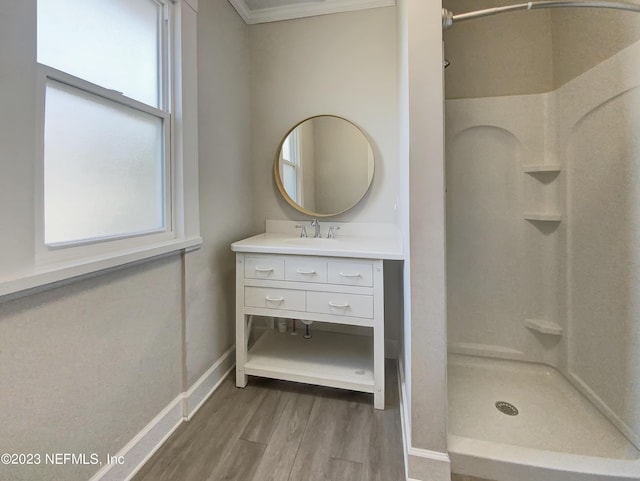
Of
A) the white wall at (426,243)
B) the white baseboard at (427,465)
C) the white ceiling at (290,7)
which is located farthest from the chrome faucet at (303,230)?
the white ceiling at (290,7)

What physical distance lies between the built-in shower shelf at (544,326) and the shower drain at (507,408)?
539 millimetres

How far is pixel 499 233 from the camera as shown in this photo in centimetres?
189

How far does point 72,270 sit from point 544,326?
2.44 meters

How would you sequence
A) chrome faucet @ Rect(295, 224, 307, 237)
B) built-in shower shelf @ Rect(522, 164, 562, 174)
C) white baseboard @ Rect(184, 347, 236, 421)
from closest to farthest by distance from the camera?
white baseboard @ Rect(184, 347, 236, 421) → built-in shower shelf @ Rect(522, 164, 562, 174) → chrome faucet @ Rect(295, 224, 307, 237)

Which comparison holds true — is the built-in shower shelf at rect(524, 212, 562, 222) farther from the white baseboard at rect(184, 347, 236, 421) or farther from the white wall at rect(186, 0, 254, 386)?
the white baseboard at rect(184, 347, 236, 421)

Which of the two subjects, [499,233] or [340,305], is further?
[499,233]

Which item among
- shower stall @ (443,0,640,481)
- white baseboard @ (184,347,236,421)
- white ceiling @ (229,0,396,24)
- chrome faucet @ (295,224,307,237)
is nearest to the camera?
shower stall @ (443,0,640,481)

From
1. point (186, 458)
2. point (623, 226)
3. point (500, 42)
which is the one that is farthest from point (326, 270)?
point (500, 42)

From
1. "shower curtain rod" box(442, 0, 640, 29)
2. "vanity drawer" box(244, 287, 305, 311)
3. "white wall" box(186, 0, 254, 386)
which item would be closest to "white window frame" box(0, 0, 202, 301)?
"white wall" box(186, 0, 254, 386)

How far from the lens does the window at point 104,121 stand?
96 centimetres

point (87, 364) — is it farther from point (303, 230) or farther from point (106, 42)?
point (303, 230)

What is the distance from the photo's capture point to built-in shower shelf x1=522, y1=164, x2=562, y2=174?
1.72m

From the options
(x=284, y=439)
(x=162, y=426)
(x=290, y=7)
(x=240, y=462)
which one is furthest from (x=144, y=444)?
(x=290, y=7)

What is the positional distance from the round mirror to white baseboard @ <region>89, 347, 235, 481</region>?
1242 millimetres
